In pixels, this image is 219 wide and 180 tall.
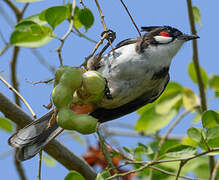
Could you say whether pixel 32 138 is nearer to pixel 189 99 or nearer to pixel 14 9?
pixel 14 9

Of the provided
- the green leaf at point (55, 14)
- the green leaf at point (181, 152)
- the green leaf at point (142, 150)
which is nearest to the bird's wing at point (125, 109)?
the green leaf at point (142, 150)

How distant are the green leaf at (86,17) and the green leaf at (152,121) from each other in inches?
44.0

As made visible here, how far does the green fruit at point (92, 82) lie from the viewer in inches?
74.0

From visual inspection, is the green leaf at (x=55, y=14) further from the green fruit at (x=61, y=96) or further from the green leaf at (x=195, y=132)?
the green leaf at (x=195, y=132)

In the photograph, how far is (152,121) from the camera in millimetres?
3275

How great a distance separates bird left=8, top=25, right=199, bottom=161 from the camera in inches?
112

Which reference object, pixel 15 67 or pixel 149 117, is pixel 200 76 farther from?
pixel 15 67

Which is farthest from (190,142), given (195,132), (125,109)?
(195,132)

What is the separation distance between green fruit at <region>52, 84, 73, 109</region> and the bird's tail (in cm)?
75

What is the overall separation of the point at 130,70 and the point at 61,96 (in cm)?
113

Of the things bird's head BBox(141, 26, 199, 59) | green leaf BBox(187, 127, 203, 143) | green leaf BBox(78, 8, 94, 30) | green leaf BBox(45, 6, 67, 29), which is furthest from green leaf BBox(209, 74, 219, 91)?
green leaf BBox(45, 6, 67, 29)

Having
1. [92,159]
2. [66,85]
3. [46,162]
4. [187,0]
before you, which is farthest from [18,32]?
[46,162]

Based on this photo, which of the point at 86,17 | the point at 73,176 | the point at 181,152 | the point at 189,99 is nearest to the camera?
the point at 73,176

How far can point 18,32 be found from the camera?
2623mm
